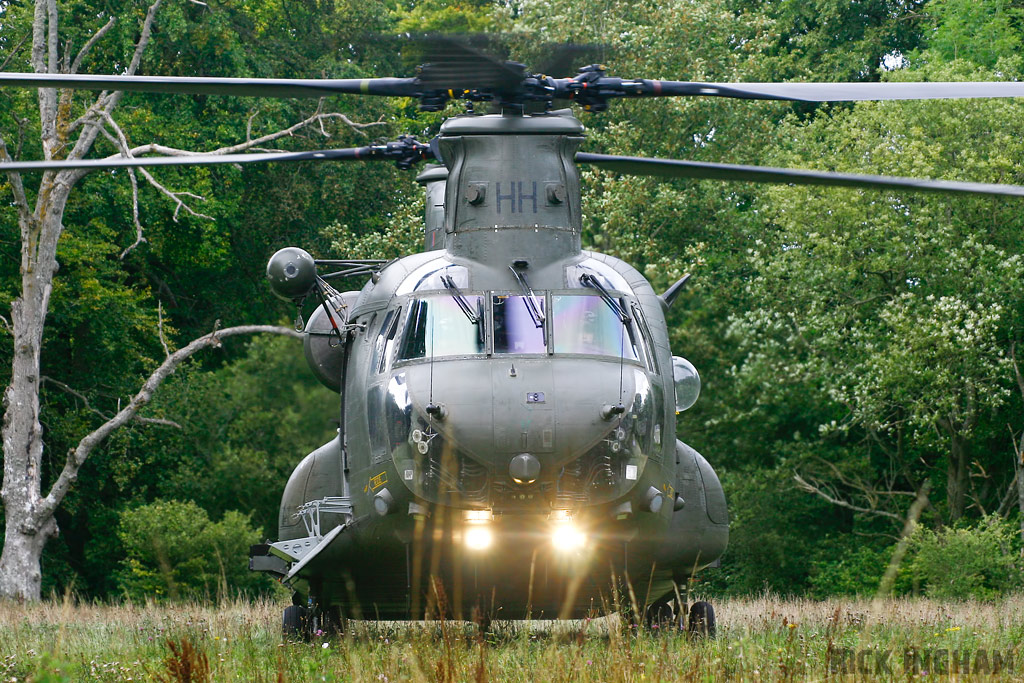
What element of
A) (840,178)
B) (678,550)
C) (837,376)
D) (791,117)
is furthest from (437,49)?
(791,117)

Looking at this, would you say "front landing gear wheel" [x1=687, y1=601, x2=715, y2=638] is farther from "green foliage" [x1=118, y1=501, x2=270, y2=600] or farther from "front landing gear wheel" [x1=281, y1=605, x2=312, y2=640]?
"green foliage" [x1=118, y1=501, x2=270, y2=600]

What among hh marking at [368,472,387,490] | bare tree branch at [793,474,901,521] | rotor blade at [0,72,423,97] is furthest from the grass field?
bare tree branch at [793,474,901,521]

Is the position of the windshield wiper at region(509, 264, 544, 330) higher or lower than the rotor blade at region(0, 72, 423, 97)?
lower

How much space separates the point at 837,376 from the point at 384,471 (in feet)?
62.9

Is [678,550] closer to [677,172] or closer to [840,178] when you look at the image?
[677,172]

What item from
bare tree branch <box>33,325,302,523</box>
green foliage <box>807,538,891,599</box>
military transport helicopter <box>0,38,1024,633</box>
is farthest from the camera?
green foliage <box>807,538,891,599</box>

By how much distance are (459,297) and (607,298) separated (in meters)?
1.12

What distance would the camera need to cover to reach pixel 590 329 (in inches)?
396

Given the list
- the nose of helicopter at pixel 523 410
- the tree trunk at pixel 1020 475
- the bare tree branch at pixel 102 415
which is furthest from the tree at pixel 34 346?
the tree trunk at pixel 1020 475

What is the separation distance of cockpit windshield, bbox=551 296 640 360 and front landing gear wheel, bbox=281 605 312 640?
3899 millimetres

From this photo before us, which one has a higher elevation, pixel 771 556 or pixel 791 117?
pixel 791 117

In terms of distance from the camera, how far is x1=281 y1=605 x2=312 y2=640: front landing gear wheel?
1208 centimetres

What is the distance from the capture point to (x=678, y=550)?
11172 millimetres

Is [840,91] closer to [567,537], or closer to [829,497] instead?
[567,537]
